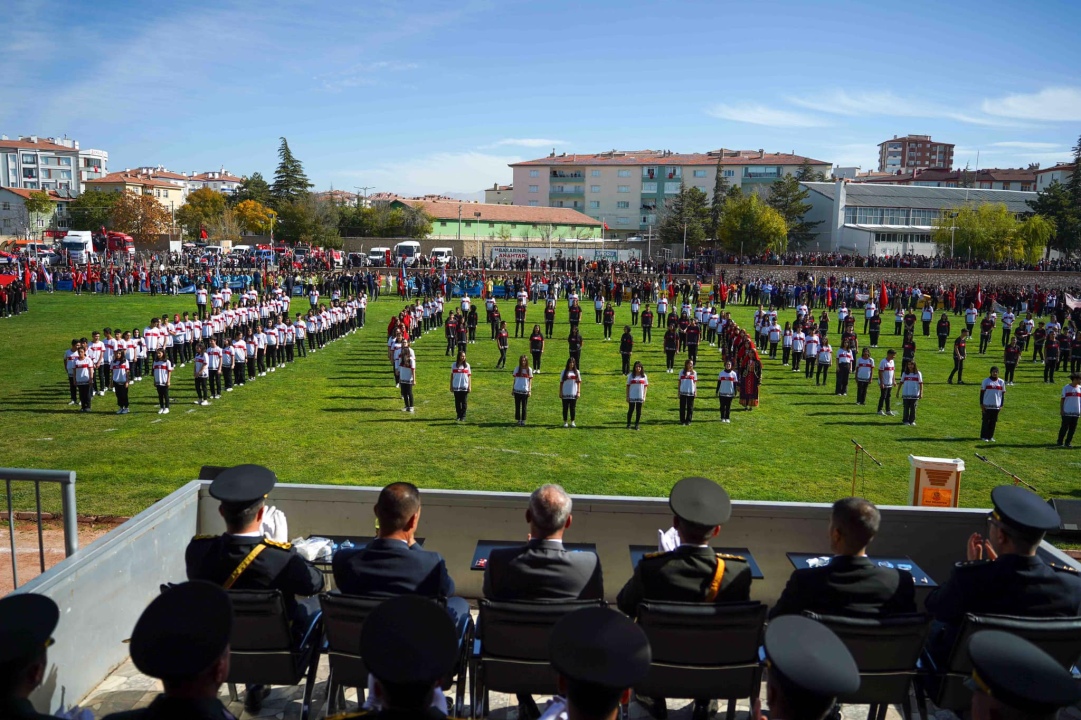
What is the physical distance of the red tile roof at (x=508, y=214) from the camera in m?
73.9

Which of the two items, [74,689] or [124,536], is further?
[124,536]

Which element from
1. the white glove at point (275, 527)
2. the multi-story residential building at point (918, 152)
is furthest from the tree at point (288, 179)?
the multi-story residential building at point (918, 152)

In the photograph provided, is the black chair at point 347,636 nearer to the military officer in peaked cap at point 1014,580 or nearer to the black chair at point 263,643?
the black chair at point 263,643

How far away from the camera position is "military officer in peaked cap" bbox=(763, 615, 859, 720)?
2264mm

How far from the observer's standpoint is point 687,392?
15914 millimetres

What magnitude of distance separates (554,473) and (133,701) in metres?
7.89

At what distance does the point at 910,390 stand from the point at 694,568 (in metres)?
14.5

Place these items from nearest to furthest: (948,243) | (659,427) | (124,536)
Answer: (124,536), (659,427), (948,243)

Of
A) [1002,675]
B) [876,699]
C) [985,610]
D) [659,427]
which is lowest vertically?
[659,427]

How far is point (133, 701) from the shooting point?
4512 mm

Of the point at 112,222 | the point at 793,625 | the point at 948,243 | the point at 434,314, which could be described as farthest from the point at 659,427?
the point at 112,222

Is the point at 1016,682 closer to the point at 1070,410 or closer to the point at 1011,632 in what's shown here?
the point at 1011,632

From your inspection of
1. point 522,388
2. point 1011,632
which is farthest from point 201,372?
point 1011,632

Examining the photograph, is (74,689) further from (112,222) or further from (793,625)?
(112,222)
